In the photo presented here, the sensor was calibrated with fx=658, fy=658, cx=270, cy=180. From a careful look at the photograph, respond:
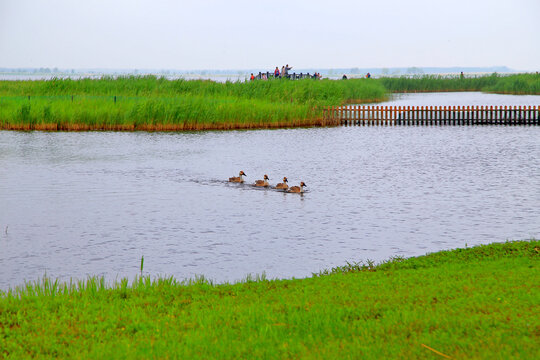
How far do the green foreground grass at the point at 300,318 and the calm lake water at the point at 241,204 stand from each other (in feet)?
9.98

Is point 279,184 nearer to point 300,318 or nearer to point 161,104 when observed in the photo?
point 300,318

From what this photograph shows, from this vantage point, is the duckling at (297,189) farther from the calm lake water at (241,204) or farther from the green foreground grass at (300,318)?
the green foreground grass at (300,318)

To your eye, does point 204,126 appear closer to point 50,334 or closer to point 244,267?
point 244,267

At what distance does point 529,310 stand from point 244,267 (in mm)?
6922

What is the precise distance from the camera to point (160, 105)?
46406 mm

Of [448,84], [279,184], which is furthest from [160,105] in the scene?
[448,84]

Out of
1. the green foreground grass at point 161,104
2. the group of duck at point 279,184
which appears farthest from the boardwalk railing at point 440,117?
the group of duck at point 279,184

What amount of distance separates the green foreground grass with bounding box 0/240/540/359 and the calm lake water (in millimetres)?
3043

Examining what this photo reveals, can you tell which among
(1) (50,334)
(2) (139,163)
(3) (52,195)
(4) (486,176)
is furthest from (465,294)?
(2) (139,163)

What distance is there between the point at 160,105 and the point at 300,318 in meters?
39.2

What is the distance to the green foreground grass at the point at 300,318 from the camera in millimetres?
7547

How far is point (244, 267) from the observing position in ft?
46.9

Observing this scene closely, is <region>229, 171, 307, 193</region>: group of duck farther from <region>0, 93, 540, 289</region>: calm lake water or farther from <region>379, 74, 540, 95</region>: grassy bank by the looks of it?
<region>379, 74, 540, 95</region>: grassy bank

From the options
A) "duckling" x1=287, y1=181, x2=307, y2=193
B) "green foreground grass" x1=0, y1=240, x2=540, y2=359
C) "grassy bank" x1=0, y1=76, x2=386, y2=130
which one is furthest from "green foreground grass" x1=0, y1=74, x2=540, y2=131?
"green foreground grass" x1=0, y1=240, x2=540, y2=359
